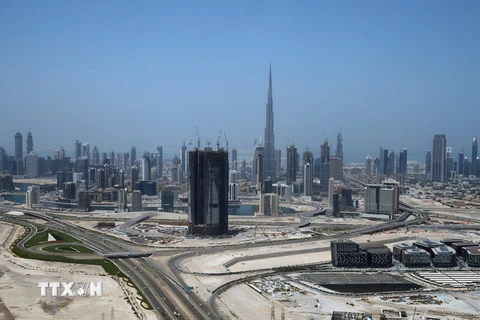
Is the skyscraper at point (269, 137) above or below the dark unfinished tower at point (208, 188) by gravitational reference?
above

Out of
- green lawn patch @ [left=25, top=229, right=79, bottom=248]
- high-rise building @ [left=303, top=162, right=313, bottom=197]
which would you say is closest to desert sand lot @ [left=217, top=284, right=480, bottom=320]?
green lawn patch @ [left=25, top=229, right=79, bottom=248]

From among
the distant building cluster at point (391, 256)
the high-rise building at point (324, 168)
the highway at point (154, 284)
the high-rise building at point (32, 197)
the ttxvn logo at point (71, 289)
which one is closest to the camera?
the highway at point (154, 284)

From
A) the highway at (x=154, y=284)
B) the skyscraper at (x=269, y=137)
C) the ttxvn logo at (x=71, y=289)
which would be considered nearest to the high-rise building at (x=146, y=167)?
the skyscraper at (x=269, y=137)

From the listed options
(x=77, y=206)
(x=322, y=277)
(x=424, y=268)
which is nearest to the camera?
(x=322, y=277)

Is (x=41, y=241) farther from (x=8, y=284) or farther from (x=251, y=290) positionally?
(x=251, y=290)


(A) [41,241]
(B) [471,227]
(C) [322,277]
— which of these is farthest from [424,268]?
(A) [41,241]

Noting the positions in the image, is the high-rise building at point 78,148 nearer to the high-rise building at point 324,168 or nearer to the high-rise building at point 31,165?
the high-rise building at point 31,165
